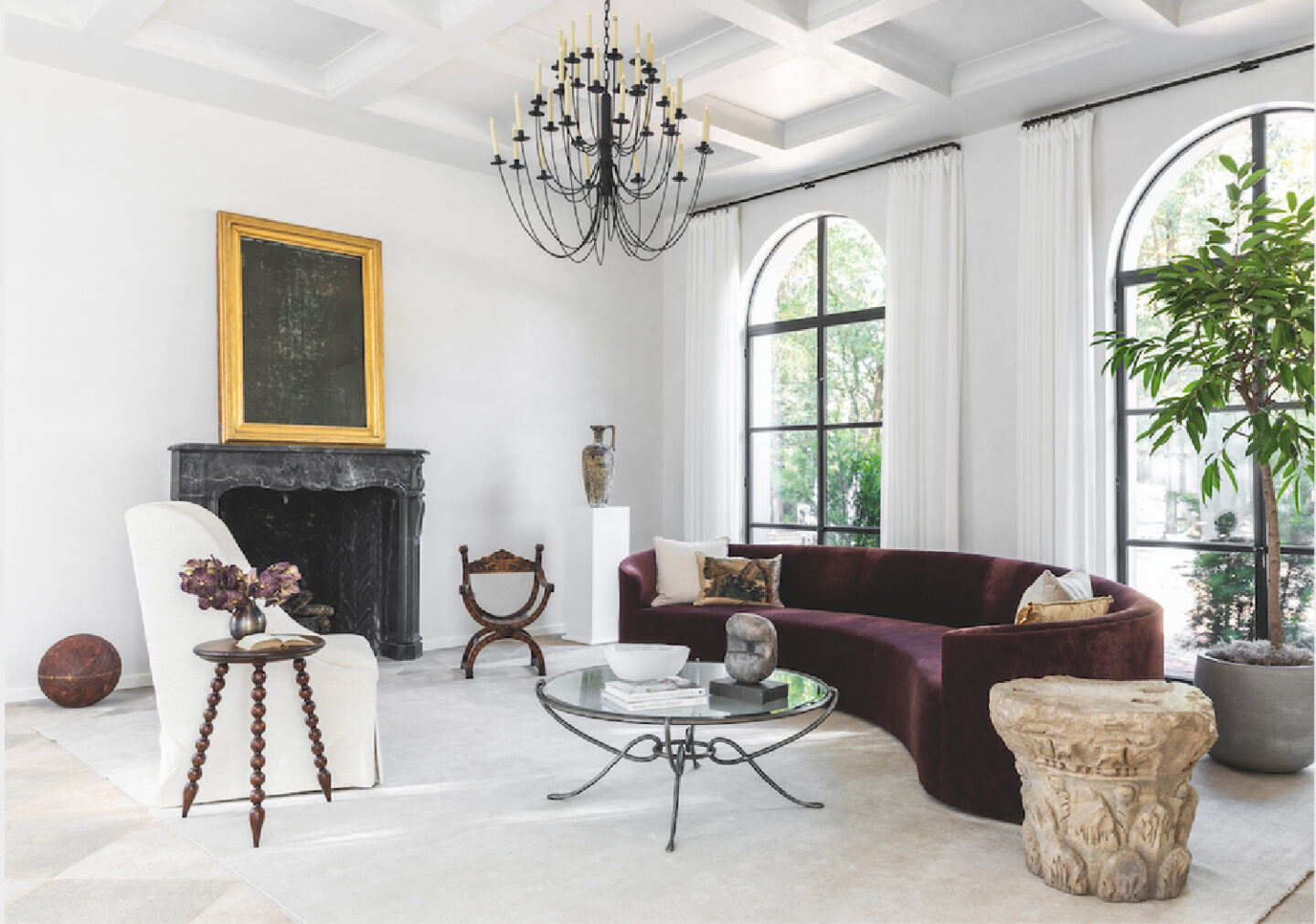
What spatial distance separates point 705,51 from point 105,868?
4779mm

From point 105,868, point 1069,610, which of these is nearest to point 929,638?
point 1069,610

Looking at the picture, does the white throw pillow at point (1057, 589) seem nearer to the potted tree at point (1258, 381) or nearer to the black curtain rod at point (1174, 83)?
the potted tree at point (1258, 381)

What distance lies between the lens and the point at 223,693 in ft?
12.0

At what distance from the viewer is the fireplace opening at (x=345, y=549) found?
21.5 feet

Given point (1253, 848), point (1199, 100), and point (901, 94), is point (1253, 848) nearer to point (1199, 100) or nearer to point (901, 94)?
point (1199, 100)

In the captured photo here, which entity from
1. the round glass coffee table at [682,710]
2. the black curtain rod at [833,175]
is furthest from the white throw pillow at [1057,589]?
the black curtain rod at [833,175]

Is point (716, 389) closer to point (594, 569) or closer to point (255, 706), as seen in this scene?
point (594, 569)

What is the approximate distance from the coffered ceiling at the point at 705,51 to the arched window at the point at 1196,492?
0.51m

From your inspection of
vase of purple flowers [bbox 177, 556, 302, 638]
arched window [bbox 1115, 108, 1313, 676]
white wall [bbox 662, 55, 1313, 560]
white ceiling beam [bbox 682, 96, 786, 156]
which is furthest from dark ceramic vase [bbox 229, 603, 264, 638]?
arched window [bbox 1115, 108, 1313, 676]

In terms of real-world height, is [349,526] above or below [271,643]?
above

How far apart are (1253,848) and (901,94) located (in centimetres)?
429

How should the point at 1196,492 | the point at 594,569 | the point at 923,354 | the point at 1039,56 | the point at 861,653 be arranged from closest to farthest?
the point at 861,653 → the point at 1039,56 → the point at 1196,492 → the point at 923,354 → the point at 594,569

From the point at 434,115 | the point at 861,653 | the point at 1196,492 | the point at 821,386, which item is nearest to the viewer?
the point at 861,653

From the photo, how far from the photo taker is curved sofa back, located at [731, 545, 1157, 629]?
524cm
